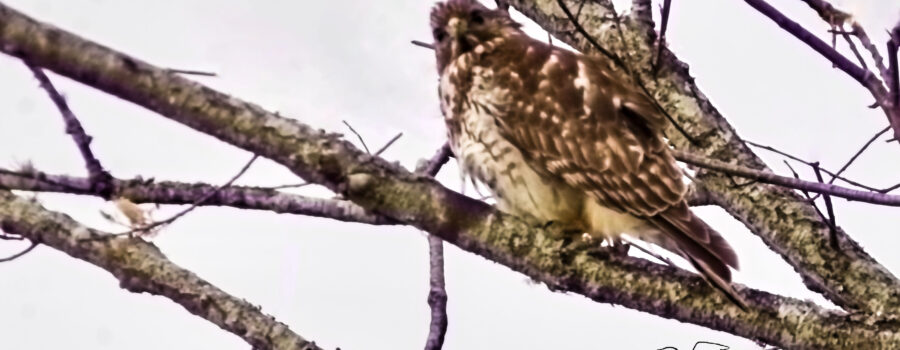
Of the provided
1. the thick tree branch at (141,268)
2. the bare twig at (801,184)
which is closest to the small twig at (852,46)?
the bare twig at (801,184)

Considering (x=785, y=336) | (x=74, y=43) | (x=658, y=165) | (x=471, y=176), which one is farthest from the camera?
(x=471, y=176)

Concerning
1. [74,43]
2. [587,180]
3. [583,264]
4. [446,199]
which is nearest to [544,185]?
[587,180]

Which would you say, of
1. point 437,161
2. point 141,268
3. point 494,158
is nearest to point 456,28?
point 437,161

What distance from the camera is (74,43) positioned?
1472 mm

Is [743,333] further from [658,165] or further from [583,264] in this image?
[658,165]

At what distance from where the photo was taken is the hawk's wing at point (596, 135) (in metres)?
2.33

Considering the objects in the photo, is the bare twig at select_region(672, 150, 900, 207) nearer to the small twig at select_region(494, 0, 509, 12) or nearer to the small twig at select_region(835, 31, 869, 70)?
the small twig at select_region(835, 31, 869, 70)

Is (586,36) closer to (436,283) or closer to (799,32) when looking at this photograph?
(799,32)

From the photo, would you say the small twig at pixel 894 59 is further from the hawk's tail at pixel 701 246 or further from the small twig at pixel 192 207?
the small twig at pixel 192 207

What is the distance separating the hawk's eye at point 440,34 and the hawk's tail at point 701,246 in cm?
83

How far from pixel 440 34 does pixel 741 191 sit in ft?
2.72

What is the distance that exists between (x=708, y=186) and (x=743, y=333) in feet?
2.64

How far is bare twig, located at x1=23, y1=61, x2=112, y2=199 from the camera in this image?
1.86 m

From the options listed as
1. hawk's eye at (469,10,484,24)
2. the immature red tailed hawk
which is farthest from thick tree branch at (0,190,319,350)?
hawk's eye at (469,10,484,24)
